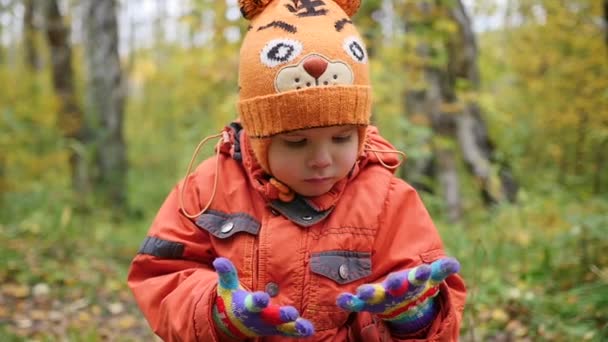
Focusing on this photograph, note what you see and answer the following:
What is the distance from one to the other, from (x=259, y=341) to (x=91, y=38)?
6.60 metres

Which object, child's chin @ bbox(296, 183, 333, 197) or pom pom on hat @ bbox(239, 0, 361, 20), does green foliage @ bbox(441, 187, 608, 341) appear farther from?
pom pom on hat @ bbox(239, 0, 361, 20)

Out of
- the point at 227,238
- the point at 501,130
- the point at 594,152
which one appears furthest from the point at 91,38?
the point at 594,152

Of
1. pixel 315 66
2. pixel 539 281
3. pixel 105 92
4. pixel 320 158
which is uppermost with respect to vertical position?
pixel 315 66

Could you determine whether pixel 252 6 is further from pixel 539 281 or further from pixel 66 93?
pixel 66 93

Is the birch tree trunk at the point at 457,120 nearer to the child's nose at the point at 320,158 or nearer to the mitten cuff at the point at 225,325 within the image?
the child's nose at the point at 320,158

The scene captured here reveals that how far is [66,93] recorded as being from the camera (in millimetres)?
7758

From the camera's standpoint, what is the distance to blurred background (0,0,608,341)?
12.4 ft

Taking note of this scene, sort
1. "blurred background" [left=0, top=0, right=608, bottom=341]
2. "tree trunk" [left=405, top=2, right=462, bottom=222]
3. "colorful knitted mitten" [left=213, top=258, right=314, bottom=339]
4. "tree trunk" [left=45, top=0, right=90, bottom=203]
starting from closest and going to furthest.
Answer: "colorful knitted mitten" [left=213, top=258, right=314, bottom=339], "blurred background" [left=0, top=0, right=608, bottom=341], "tree trunk" [left=45, top=0, right=90, bottom=203], "tree trunk" [left=405, top=2, right=462, bottom=222]

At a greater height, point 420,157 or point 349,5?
point 349,5

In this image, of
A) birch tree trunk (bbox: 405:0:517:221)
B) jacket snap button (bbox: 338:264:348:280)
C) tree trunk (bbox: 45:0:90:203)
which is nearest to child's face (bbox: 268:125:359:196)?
jacket snap button (bbox: 338:264:348:280)

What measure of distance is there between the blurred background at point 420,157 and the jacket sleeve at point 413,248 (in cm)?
94

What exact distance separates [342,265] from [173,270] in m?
0.58

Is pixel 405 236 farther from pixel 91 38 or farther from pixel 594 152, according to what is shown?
pixel 594 152

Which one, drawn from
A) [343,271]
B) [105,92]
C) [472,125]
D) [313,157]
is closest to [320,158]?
[313,157]
